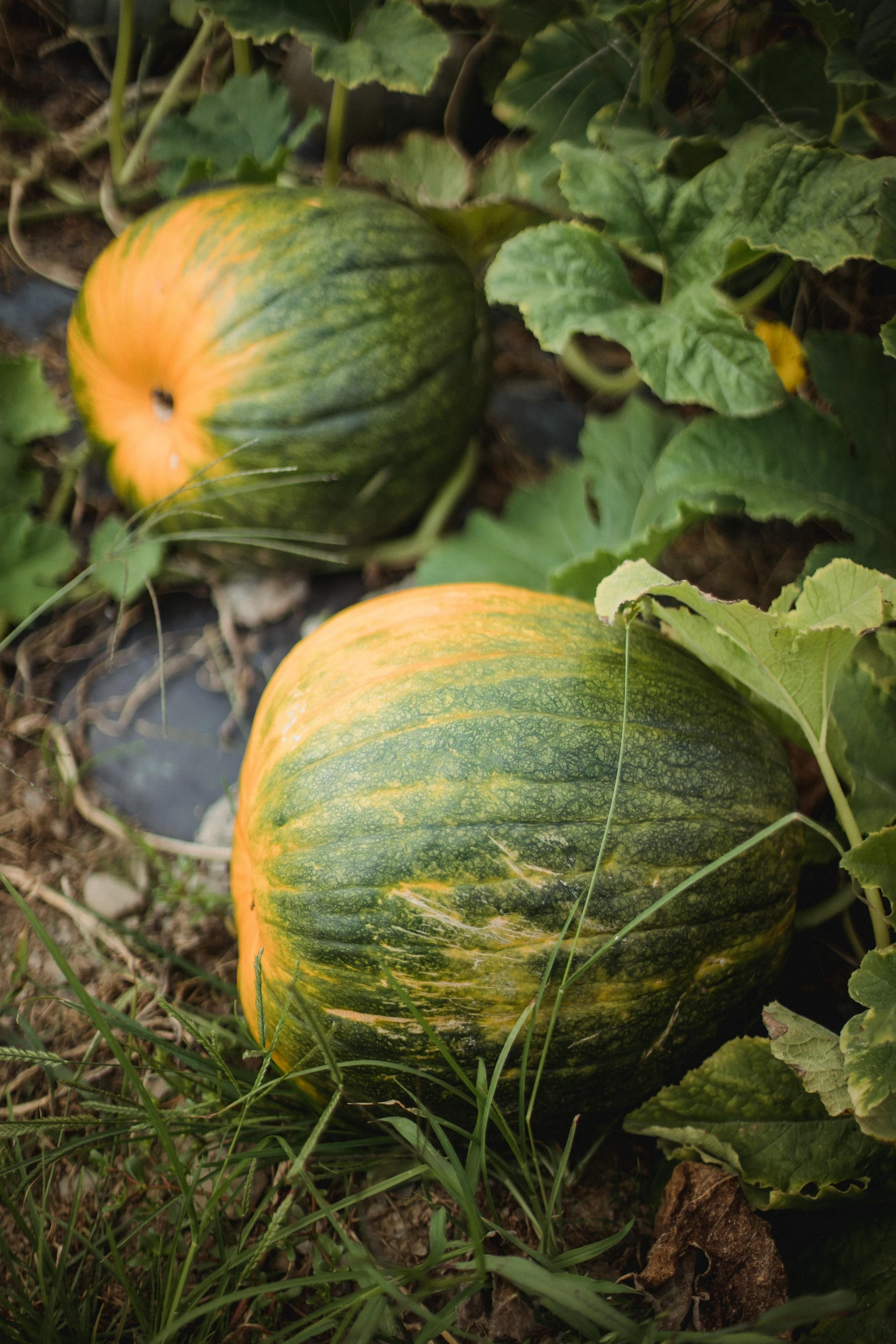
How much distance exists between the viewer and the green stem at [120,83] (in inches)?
85.4

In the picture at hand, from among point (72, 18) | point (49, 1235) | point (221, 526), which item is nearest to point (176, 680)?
point (221, 526)

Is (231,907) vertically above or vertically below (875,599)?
below

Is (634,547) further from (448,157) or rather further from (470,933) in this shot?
(448,157)

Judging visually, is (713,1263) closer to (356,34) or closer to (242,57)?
(356,34)

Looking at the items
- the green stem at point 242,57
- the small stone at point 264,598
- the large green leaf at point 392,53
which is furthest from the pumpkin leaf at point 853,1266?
the green stem at point 242,57

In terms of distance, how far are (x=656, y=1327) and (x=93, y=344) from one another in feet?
6.54

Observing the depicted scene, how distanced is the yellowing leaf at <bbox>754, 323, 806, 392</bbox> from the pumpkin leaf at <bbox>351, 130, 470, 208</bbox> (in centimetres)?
77

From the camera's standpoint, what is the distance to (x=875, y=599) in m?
1.18

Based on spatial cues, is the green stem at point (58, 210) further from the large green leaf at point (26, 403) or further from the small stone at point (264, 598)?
the small stone at point (264, 598)

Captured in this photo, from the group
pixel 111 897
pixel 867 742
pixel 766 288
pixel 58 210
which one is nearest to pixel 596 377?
pixel 766 288

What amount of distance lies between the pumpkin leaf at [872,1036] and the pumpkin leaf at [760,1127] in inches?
6.2

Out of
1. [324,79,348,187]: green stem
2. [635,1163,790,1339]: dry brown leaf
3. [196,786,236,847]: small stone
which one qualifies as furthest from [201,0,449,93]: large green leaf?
[635,1163,790,1339]: dry brown leaf

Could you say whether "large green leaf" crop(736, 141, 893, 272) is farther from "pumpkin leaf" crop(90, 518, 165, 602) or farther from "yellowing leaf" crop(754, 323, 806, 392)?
"pumpkin leaf" crop(90, 518, 165, 602)

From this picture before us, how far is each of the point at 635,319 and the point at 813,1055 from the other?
3.82 ft
